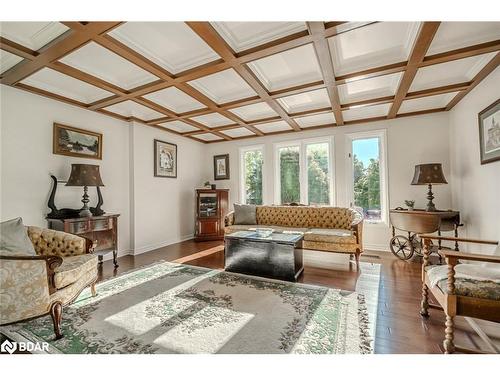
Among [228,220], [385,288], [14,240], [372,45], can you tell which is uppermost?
[372,45]

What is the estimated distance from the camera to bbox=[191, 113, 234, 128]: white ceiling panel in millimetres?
4123

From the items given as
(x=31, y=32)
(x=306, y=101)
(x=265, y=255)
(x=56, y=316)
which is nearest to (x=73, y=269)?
(x=56, y=316)

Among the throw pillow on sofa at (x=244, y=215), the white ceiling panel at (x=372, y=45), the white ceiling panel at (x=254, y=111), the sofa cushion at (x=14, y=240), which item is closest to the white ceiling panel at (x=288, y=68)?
the white ceiling panel at (x=372, y=45)

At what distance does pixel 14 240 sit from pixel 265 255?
249cm

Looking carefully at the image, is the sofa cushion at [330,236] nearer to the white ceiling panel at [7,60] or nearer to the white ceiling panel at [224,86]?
the white ceiling panel at [224,86]

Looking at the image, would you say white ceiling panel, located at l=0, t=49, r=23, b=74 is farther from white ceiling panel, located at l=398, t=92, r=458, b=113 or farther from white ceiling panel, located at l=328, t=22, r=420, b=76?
white ceiling panel, located at l=398, t=92, r=458, b=113

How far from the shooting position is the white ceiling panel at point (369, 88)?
9.31ft

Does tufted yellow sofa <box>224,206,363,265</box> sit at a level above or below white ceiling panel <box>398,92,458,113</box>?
below

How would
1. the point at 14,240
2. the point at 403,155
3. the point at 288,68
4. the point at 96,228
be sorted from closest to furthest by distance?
the point at 14,240, the point at 288,68, the point at 96,228, the point at 403,155

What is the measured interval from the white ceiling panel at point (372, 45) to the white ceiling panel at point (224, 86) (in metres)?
1.15

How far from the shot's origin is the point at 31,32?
1963mm

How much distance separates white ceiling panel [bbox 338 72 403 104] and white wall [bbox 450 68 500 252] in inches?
38.1

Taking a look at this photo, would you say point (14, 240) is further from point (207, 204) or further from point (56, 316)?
point (207, 204)

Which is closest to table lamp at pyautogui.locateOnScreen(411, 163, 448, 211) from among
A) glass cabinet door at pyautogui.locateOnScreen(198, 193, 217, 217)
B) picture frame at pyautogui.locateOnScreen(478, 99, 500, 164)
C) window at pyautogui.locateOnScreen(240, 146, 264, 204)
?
picture frame at pyautogui.locateOnScreen(478, 99, 500, 164)
